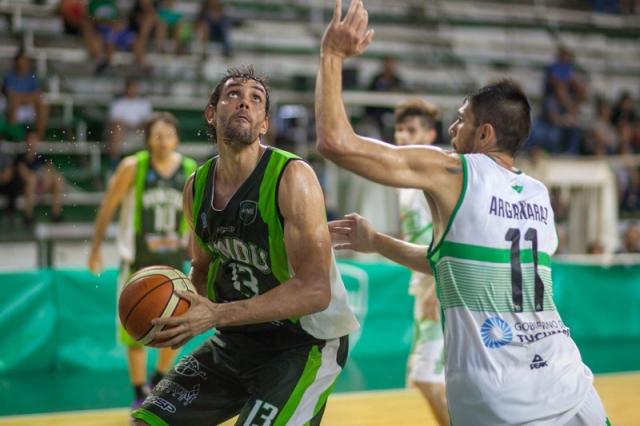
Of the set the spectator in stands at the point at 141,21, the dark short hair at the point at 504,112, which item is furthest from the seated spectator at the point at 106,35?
the dark short hair at the point at 504,112

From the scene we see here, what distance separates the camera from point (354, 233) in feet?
13.5

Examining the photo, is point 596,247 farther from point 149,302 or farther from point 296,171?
point 149,302

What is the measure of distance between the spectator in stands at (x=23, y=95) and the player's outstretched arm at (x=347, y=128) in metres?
9.67

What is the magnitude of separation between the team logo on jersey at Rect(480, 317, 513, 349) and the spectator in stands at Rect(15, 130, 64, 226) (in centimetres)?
910

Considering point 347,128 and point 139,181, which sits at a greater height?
Result: point 347,128

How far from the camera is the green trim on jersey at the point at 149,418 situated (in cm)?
367

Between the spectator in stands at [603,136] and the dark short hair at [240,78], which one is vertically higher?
the dark short hair at [240,78]

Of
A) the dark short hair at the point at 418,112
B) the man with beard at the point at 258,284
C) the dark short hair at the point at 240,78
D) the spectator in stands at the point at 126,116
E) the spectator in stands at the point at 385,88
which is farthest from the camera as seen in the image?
the spectator in stands at the point at 385,88

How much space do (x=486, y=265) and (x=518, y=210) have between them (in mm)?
264

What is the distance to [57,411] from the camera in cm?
722

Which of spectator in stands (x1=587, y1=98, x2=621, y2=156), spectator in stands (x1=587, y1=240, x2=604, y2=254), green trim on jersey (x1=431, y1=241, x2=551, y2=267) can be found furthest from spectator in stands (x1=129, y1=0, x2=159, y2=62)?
green trim on jersey (x1=431, y1=241, x2=551, y2=267)

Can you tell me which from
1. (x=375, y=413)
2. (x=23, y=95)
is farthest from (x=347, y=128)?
(x=23, y=95)

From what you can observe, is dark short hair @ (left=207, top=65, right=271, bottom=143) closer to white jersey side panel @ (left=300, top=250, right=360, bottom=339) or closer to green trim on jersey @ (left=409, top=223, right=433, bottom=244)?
white jersey side panel @ (left=300, top=250, right=360, bottom=339)

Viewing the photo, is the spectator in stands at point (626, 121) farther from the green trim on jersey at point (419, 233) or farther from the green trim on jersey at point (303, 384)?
the green trim on jersey at point (303, 384)
